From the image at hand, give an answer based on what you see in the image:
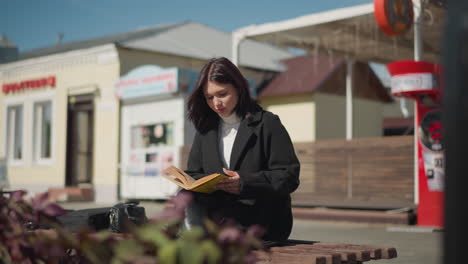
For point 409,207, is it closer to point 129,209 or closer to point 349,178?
point 349,178

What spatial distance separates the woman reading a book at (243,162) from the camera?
3.21 m

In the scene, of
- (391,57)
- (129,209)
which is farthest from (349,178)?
(129,209)

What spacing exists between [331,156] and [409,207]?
2.04 meters

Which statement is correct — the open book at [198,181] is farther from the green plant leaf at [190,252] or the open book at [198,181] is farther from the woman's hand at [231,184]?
the green plant leaf at [190,252]

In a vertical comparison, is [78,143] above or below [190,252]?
above

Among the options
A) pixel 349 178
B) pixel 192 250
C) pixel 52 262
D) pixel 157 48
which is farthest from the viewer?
pixel 157 48

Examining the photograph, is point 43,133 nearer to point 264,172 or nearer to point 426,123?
point 426,123

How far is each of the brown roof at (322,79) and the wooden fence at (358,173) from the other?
21.7 feet

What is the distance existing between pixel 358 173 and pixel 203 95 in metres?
7.43

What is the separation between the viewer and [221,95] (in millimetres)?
3463

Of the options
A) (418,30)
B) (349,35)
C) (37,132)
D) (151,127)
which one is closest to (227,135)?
(418,30)

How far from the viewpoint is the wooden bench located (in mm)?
2504

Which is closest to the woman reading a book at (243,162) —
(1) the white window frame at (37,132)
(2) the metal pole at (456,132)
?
(2) the metal pole at (456,132)

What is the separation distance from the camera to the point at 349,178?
10.8m
